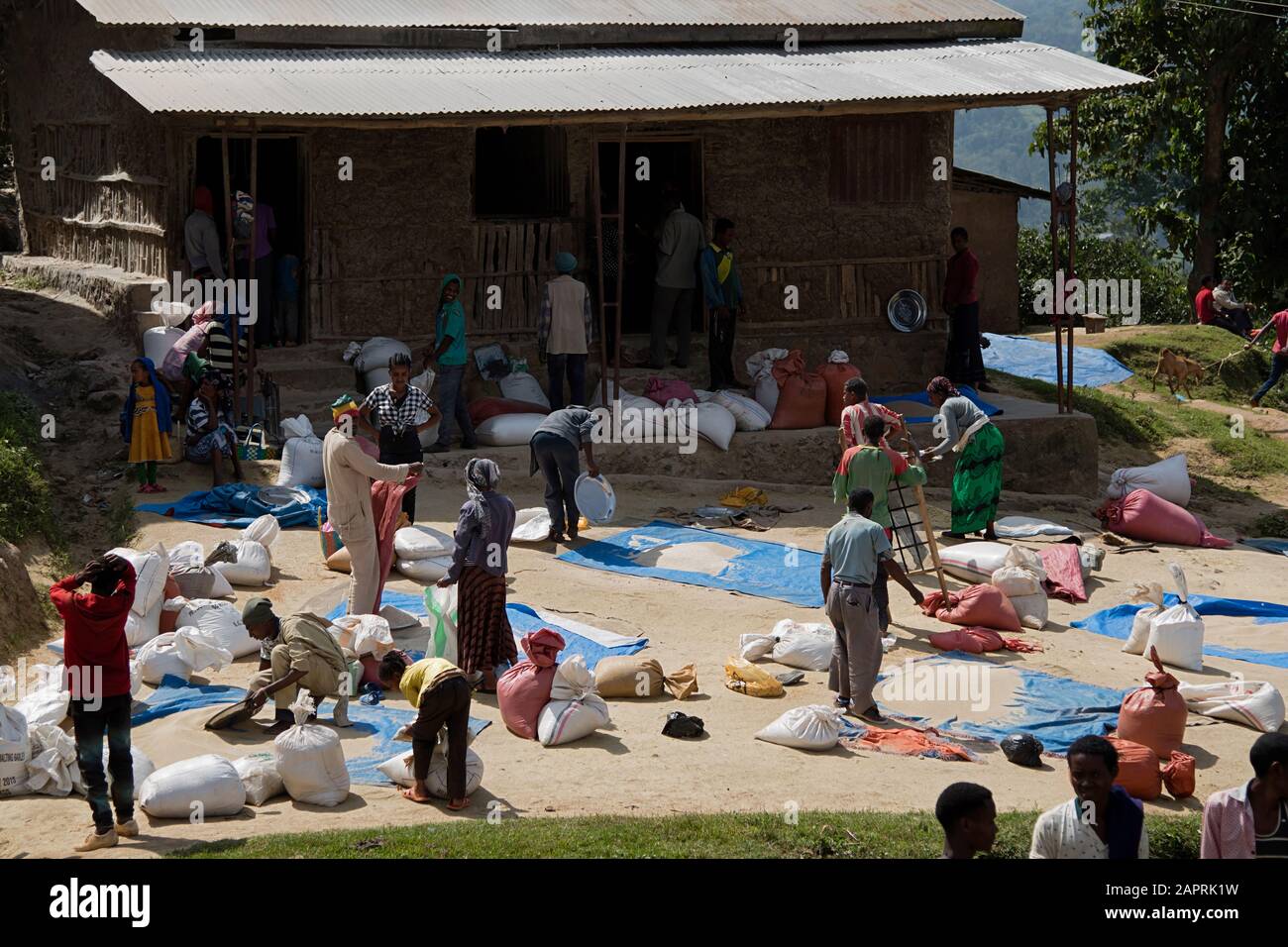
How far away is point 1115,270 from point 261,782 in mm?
24720

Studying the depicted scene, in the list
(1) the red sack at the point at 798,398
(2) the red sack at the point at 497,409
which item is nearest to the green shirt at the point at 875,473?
(1) the red sack at the point at 798,398

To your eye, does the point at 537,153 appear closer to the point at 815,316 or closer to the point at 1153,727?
the point at 815,316

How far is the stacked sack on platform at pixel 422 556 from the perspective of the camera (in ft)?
38.9

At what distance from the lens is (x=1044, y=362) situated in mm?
21422

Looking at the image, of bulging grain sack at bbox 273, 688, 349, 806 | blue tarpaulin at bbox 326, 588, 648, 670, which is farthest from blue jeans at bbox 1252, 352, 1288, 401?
bulging grain sack at bbox 273, 688, 349, 806

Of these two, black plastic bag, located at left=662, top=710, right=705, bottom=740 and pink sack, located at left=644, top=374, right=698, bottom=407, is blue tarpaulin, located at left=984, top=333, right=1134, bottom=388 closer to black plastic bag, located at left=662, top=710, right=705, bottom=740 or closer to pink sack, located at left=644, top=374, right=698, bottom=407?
pink sack, located at left=644, top=374, right=698, bottom=407

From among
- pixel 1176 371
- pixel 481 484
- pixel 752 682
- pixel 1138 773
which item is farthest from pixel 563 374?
pixel 1176 371

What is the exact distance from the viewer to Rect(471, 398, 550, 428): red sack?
15531 millimetres

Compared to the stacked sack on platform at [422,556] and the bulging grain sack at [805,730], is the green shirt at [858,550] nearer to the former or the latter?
the bulging grain sack at [805,730]

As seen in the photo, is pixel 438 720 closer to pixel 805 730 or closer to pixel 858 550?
pixel 805 730

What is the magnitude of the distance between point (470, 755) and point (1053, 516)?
868 cm

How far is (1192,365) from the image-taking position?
2175cm

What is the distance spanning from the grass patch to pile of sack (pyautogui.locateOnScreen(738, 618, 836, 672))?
1264 cm
